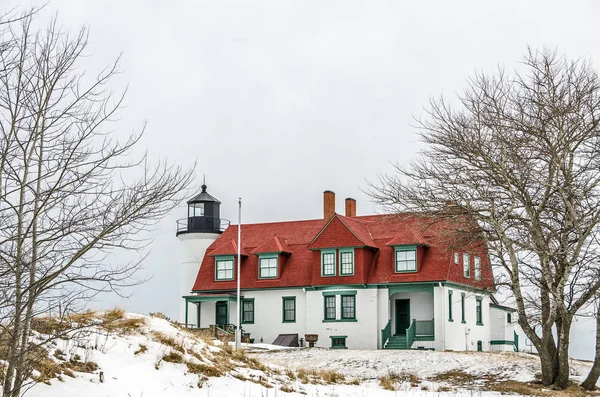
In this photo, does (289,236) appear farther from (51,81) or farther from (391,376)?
(51,81)

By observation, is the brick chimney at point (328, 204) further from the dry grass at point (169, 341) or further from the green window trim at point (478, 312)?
the dry grass at point (169, 341)

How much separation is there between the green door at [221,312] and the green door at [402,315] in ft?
34.8

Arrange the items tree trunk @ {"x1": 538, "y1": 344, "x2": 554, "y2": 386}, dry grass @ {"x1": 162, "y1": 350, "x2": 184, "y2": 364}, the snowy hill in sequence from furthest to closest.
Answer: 1. tree trunk @ {"x1": 538, "y1": 344, "x2": 554, "y2": 386}
2. dry grass @ {"x1": 162, "y1": 350, "x2": 184, "y2": 364}
3. the snowy hill

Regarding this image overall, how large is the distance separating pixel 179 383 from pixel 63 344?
2.75 metres

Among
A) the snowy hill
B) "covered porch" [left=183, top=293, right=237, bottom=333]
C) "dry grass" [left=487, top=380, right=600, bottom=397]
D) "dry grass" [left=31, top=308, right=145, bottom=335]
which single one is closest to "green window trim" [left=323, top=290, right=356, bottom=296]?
"covered porch" [left=183, top=293, right=237, bottom=333]

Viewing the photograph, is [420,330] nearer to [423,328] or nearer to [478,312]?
[423,328]

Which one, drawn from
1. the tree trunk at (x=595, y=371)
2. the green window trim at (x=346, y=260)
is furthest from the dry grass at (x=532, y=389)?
the green window trim at (x=346, y=260)

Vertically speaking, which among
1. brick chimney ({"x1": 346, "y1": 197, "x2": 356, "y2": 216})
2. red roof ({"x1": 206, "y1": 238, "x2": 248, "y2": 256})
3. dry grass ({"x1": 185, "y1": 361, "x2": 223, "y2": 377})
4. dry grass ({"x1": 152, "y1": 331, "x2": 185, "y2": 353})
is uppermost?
brick chimney ({"x1": 346, "y1": 197, "x2": 356, "y2": 216})

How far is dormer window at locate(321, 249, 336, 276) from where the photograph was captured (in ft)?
147

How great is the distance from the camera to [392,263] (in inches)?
1725

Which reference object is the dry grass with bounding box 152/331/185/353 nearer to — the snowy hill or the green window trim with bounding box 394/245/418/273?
the snowy hill

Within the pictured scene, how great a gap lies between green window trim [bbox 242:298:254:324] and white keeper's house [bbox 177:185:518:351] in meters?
0.06

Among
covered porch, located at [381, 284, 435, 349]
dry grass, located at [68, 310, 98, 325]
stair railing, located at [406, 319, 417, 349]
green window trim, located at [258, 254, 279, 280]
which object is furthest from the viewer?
green window trim, located at [258, 254, 279, 280]

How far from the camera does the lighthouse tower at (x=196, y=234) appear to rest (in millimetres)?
50750
